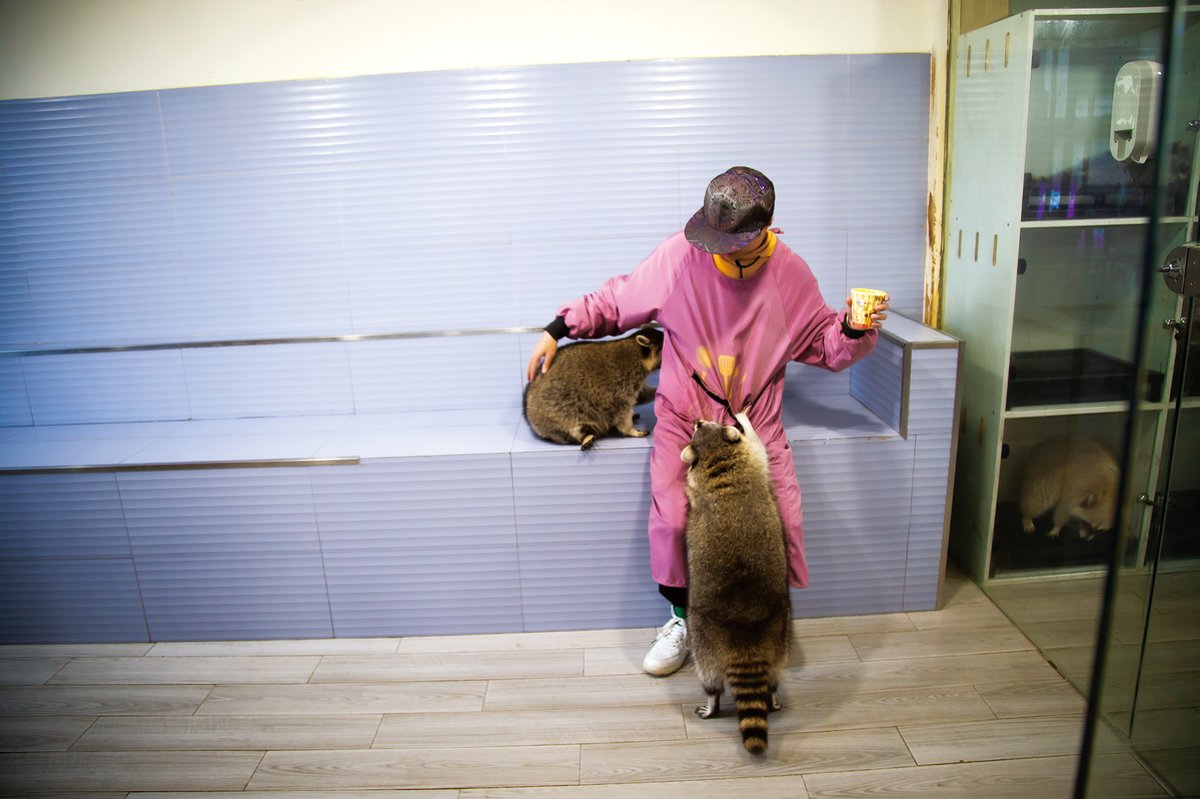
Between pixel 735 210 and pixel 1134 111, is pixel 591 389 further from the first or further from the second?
pixel 1134 111

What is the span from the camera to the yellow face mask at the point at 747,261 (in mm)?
2186

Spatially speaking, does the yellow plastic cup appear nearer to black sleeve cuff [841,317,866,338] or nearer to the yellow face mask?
black sleeve cuff [841,317,866,338]

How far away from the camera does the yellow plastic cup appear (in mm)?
2107

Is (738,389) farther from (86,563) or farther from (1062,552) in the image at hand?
(86,563)

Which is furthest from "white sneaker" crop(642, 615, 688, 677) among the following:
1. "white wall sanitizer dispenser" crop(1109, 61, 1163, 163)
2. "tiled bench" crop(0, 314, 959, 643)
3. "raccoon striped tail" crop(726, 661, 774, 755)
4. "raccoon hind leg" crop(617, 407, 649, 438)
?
"white wall sanitizer dispenser" crop(1109, 61, 1163, 163)

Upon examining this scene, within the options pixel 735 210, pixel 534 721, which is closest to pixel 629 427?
pixel 735 210

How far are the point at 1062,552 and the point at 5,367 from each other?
4103 mm

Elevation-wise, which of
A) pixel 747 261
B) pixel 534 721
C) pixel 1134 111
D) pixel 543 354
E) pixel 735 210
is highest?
pixel 1134 111

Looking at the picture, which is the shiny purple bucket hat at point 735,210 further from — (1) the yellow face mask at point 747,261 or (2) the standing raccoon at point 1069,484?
(2) the standing raccoon at point 1069,484

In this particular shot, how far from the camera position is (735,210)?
6.72 feet

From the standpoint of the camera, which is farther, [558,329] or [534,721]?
[558,329]

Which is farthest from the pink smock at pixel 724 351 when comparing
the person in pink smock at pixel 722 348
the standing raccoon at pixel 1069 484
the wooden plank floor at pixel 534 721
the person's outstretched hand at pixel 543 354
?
the standing raccoon at pixel 1069 484

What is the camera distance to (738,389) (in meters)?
2.35

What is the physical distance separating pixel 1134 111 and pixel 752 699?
1.96 meters
